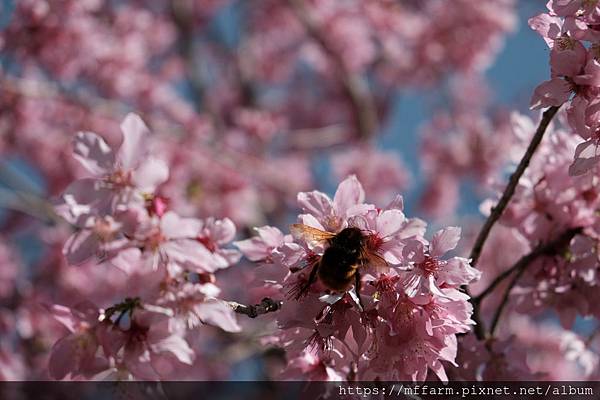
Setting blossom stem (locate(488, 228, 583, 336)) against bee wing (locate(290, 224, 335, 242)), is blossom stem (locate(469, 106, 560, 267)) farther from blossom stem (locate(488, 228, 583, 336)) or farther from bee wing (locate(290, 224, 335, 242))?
bee wing (locate(290, 224, 335, 242))

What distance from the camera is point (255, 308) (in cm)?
169

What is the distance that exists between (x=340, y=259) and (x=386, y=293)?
0.18 meters

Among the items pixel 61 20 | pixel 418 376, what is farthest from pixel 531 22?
pixel 61 20

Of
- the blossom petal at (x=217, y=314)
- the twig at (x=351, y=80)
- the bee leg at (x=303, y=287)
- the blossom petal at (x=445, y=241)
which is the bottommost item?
the twig at (x=351, y=80)

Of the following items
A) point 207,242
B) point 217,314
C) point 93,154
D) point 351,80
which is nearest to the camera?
point 217,314

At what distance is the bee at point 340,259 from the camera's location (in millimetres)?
1603

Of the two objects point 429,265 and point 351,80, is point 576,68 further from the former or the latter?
point 351,80

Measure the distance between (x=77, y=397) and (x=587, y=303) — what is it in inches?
197

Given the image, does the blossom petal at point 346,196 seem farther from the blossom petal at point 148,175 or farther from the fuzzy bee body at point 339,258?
the blossom petal at point 148,175

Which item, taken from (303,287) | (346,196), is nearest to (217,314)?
(303,287)

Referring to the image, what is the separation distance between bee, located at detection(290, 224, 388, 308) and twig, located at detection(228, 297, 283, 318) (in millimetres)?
79

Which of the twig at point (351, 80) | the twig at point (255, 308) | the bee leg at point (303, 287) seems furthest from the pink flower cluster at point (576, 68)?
the twig at point (351, 80)

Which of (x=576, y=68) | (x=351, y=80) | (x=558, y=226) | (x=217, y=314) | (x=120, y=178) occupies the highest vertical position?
(x=576, y=68)

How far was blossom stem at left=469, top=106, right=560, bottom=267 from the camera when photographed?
1.81 metres
